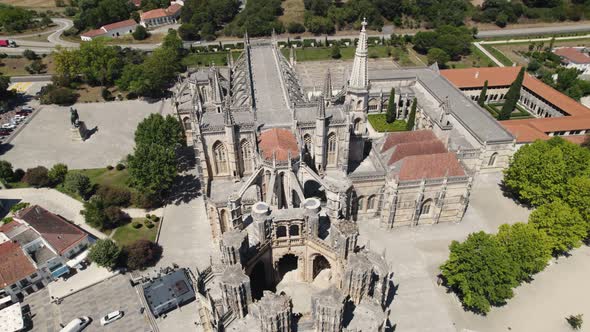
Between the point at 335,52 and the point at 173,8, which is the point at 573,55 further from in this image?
the point at 173,8

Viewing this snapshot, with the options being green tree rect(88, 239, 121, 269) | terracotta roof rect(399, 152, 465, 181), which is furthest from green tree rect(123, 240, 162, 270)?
terracotta roof rect(399, 152, 465, 181)

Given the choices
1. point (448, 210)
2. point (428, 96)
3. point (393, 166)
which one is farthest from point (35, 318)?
point (428, 96)

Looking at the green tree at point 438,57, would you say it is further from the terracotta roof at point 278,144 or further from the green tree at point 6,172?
the green tree at point 6,172

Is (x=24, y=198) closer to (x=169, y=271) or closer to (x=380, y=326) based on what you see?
(x=169, y=271)

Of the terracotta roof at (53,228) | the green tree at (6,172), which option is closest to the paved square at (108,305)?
the terracotta roof at (53,228)

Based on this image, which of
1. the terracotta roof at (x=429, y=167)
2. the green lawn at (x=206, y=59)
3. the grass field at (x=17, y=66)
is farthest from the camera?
the green lawn at (x=206, y=59)

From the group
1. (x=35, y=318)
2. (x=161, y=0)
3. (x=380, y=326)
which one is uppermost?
(x=161, y=0)

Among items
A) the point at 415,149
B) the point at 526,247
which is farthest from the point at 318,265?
the point at 526,247

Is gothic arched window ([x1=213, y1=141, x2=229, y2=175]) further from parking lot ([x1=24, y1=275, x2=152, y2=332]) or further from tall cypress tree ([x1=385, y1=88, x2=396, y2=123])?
tall cypress tree ([x1=385, y1=88, x2=396, y2=123])
